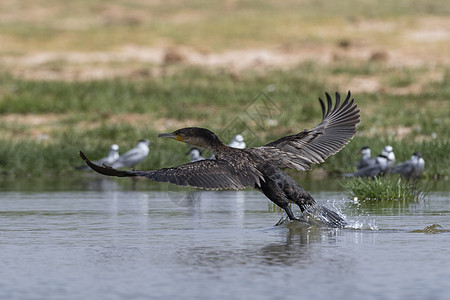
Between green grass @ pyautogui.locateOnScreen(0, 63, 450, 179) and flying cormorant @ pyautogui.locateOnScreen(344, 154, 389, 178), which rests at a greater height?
green grass @ pyautogui.locateOnScreen(0, 63, 450, 179)

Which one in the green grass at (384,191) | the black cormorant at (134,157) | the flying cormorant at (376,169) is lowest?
the green grass at (384,191)

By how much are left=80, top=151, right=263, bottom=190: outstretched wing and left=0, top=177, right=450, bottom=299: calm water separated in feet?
1.56

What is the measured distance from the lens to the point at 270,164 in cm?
919

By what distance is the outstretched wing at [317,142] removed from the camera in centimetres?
941

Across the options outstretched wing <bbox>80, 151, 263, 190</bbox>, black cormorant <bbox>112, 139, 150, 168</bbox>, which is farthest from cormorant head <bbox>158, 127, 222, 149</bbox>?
black cormorant <bbox>112, 139, 150, 168</bbox>

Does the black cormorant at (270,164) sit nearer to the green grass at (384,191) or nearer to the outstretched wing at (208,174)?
the outstretched wing at (208,174)

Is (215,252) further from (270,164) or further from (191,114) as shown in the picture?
(191,114)

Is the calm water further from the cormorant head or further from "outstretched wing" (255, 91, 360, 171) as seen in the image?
the cormorant head

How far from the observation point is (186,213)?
35.6 feet

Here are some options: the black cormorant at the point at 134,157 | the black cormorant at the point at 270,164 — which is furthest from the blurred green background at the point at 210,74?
the black cormorant at the point at 270,164

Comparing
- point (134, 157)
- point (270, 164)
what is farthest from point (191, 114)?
point (270, 164)

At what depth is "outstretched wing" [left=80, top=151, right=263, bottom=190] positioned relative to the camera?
819cm

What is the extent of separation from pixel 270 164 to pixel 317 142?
82 cm

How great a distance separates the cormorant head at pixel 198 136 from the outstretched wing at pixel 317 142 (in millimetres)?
447
